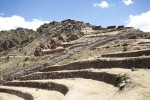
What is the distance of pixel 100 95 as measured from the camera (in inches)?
786

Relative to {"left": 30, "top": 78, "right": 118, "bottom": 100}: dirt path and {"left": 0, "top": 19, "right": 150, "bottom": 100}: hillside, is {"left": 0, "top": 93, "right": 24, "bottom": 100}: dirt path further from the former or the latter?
{"left": 30, "top": 78, "right": 118, "bottom": 100}: dirt path

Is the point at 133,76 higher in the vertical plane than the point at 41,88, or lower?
higher

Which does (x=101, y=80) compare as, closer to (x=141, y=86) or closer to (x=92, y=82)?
(x=92, y=82)

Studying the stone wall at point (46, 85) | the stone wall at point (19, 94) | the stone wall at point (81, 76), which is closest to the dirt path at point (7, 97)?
the stone wall at point (19, 94)

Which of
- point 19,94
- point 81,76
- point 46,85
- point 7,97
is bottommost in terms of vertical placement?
point 7,97

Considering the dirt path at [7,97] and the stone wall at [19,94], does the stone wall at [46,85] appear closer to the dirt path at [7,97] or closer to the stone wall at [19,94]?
the stone wall at [19,94]

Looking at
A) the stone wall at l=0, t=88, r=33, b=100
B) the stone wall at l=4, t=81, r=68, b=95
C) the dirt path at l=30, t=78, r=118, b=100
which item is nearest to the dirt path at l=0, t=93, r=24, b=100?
the stone wall at l=0, t=88, r=33, b=100

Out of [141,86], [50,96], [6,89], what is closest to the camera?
[141,86]

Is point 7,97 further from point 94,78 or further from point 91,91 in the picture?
point 91,91

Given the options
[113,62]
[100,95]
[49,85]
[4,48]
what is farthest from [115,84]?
[4,48]

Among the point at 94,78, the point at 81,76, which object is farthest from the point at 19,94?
the point at 94,78

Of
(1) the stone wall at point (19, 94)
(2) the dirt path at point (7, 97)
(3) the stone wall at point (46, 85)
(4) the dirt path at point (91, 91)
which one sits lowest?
(2) the dirt path at point (7, 97)

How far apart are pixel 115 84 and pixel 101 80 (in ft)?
11.3

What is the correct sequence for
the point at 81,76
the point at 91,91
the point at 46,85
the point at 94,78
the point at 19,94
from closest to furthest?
1. the point at 91,91
2. the point at 94,78
3. the point at 81,76
4. the point at 46,85
5. the point at 19,94
